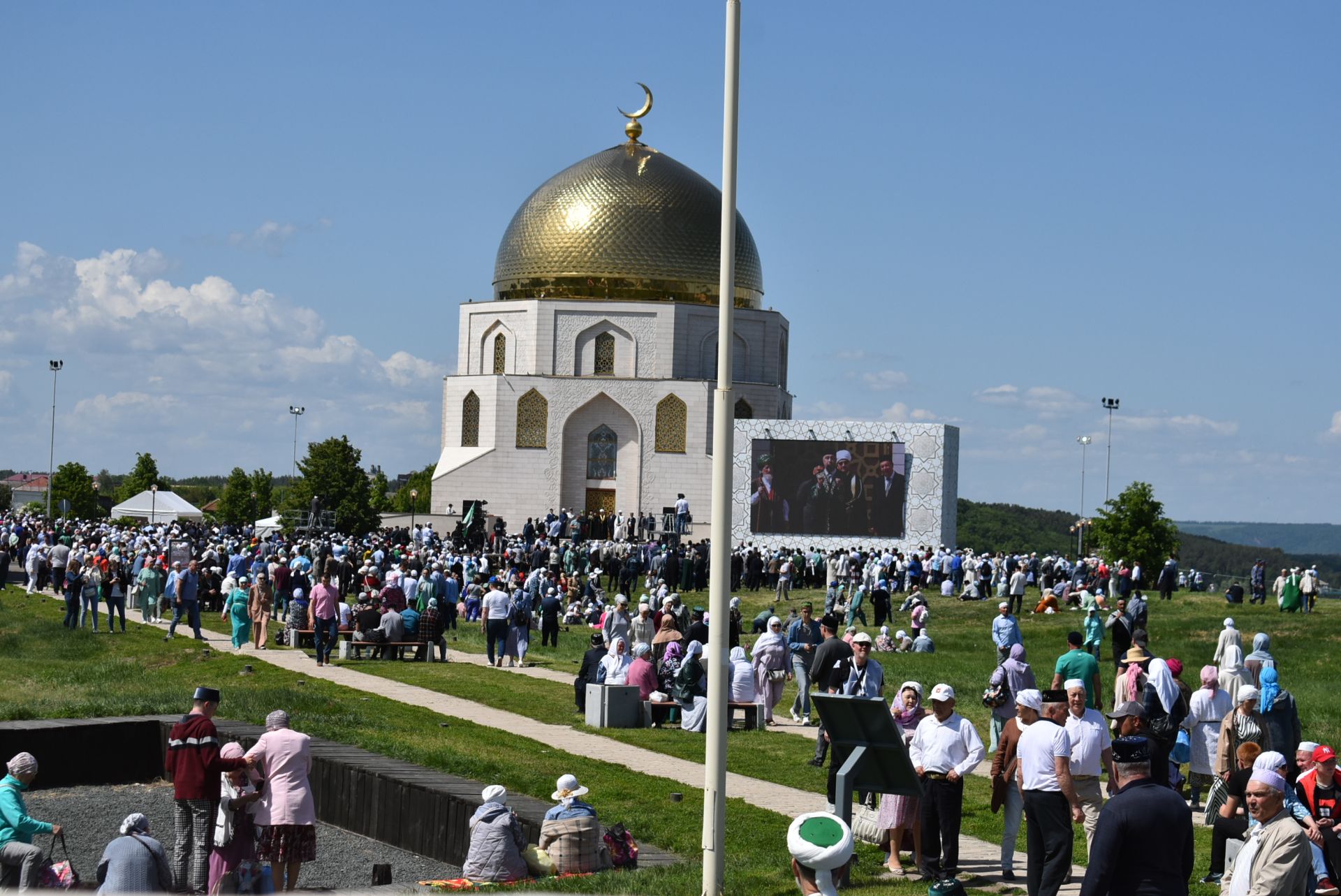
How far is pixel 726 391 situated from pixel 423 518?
4617cm

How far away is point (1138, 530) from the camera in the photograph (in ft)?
155

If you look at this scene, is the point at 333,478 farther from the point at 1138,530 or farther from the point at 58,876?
the point at 58,876

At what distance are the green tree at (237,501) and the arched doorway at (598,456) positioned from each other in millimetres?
30198

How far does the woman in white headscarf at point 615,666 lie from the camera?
18.5 metres

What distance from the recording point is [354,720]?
661 inches

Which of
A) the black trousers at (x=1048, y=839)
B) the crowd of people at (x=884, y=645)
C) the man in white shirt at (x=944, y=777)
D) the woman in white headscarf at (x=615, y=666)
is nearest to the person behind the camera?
the black trousers at (x=1048, y=839)

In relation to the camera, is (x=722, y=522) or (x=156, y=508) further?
(x=156, y=508)

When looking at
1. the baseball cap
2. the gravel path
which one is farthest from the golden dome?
the baseball cap

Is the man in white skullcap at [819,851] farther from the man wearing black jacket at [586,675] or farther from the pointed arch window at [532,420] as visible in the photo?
the pointed arch window at [532,420]

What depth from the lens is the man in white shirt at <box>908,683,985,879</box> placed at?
1027cm

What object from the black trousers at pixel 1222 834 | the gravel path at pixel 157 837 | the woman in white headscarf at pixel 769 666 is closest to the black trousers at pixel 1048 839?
the black trousers at pixel 1222 834

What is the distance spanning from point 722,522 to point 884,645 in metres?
17.5

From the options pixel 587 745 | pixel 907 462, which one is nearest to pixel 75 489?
pixel 907 462

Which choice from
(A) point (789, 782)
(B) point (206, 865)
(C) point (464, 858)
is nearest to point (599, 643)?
(A) point (789, 782)
